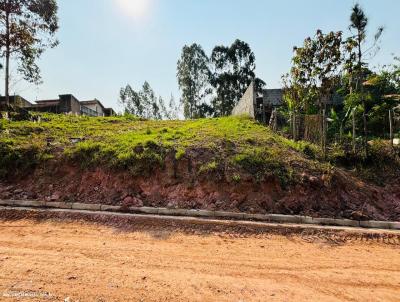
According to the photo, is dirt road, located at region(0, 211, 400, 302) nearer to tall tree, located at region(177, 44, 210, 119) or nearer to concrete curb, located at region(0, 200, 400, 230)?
concrete curb, located at region(0, 200, 400, 230)

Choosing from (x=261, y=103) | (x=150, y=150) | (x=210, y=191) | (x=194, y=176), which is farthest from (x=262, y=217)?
(x=261, y=103)

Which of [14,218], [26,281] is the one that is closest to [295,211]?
[26,281]

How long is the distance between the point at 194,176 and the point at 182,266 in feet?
10.9

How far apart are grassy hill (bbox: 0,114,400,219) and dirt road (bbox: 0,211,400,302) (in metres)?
1.28

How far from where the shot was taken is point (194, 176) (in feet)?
25.0

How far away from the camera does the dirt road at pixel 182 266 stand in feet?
12.2

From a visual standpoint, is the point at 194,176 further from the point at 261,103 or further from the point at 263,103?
the point at 261,103

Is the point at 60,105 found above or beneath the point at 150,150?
above

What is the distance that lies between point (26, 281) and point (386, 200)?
7964mm

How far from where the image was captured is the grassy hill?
711 centimetres

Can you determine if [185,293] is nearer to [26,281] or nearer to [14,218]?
[26,281]

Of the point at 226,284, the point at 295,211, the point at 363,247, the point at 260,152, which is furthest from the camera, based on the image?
the point at 260,152

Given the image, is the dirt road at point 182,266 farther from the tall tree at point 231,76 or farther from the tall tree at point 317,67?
the tall tree at point 231,76

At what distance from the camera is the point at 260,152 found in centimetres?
834
